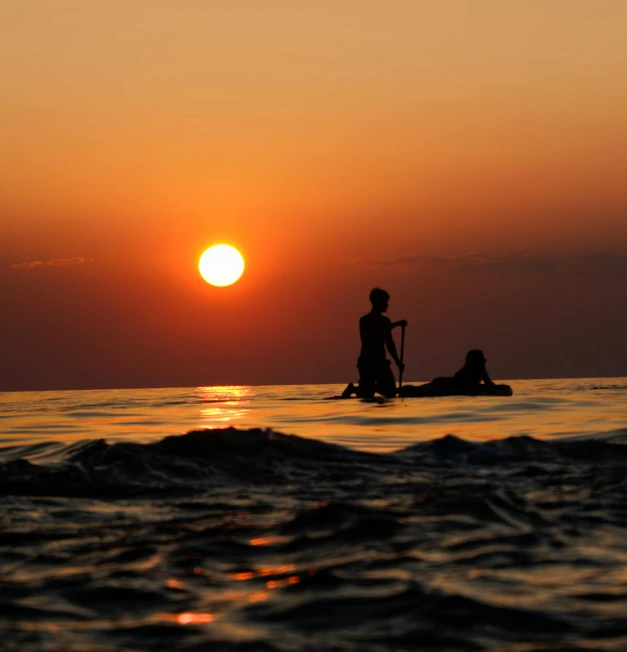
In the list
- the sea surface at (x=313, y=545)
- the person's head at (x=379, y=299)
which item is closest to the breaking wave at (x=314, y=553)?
the sea surface at (x=313, y=545)

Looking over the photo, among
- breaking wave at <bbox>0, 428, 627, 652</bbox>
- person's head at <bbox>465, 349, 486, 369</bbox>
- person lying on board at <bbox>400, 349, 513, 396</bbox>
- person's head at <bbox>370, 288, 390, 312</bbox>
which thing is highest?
person's head at <bbox>370, 288, 390, 312</bbox>

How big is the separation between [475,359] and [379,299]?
323 cm

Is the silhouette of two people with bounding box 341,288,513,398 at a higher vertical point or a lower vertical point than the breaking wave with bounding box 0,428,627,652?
higher

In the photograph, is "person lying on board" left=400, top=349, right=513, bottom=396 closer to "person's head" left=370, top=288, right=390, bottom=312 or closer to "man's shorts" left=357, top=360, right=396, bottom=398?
"man's shorts" left=357, top=360, right=396, bottom=398

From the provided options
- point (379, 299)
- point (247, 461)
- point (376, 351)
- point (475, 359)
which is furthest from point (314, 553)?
point (475, 359)

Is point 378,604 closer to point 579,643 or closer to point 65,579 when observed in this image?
point 579,643

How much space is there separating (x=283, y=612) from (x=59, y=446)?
8.88 m

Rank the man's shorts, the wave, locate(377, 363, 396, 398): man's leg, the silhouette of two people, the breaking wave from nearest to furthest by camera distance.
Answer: the breaking wave
the wave
the silhouette of two people
the man's shorts
locate(377, 363, 396, 398): man's leg

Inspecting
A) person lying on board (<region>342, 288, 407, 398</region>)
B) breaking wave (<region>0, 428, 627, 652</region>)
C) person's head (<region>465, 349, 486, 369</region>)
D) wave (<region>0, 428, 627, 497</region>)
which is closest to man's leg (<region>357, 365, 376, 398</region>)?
person lying on board (<region>342, 288, 407, 398</region>)

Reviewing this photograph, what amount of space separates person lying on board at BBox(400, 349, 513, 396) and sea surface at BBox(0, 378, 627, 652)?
40.1ft

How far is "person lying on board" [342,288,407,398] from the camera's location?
23.5 m

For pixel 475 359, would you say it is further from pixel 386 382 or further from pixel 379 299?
pixel 379 299

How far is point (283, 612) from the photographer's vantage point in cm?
446

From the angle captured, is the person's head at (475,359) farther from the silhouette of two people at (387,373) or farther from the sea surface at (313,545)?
the sea surface at (313,545)
